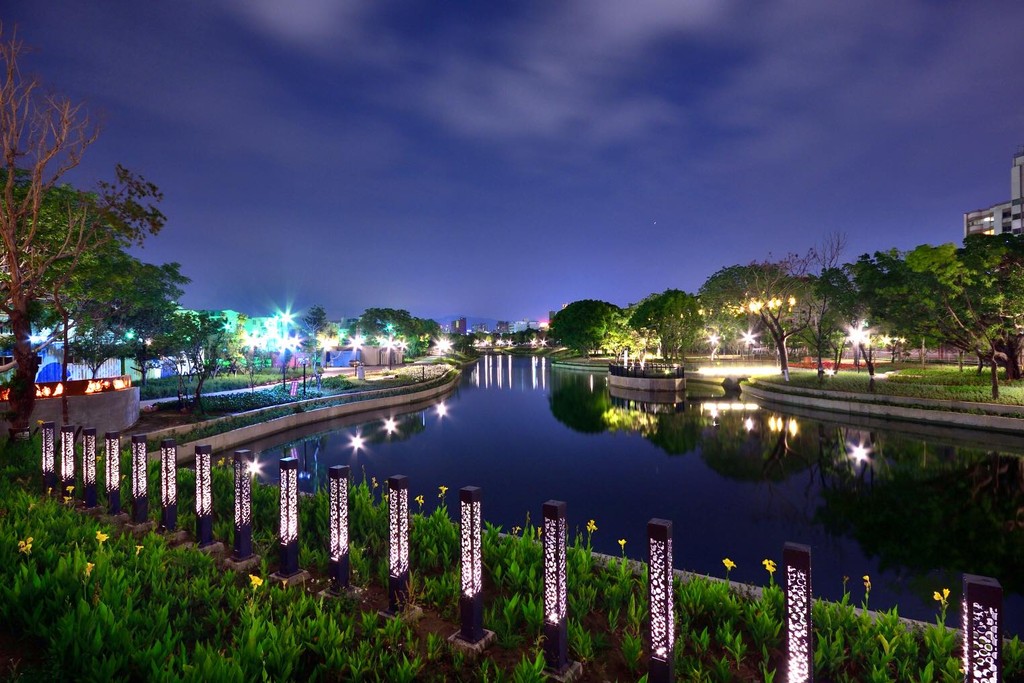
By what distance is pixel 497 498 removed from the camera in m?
13.3

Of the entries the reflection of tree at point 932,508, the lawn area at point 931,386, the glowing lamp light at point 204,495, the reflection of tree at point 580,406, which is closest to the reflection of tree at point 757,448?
the reflection of tree at point 932,508

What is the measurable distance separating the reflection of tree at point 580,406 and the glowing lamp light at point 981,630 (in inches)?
801

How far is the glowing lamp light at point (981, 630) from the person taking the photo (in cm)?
309

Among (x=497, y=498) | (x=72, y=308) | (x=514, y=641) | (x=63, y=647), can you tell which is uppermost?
(x=72, y=308)

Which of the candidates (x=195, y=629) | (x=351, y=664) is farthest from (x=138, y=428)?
(x=351, y=664)

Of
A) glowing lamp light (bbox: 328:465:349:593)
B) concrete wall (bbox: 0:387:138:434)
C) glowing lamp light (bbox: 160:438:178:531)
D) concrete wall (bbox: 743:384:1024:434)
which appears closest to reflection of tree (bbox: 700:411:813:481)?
concrete wall (bbox: 743:384:1024:434)

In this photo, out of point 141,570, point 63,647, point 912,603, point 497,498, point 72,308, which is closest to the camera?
point 63,647

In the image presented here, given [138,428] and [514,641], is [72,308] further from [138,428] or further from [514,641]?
[514,641]

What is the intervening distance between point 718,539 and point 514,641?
702 centimetres

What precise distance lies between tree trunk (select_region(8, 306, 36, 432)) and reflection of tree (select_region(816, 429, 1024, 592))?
1959cm

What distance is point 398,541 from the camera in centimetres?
547

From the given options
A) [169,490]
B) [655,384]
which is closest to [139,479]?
[169,490]

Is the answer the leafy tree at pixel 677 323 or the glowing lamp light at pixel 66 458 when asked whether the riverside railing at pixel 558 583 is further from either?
the leafy tree at pixel 677 323

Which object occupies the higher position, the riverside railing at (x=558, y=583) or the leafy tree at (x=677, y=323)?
the leafy tree at (x=677, y=323)
